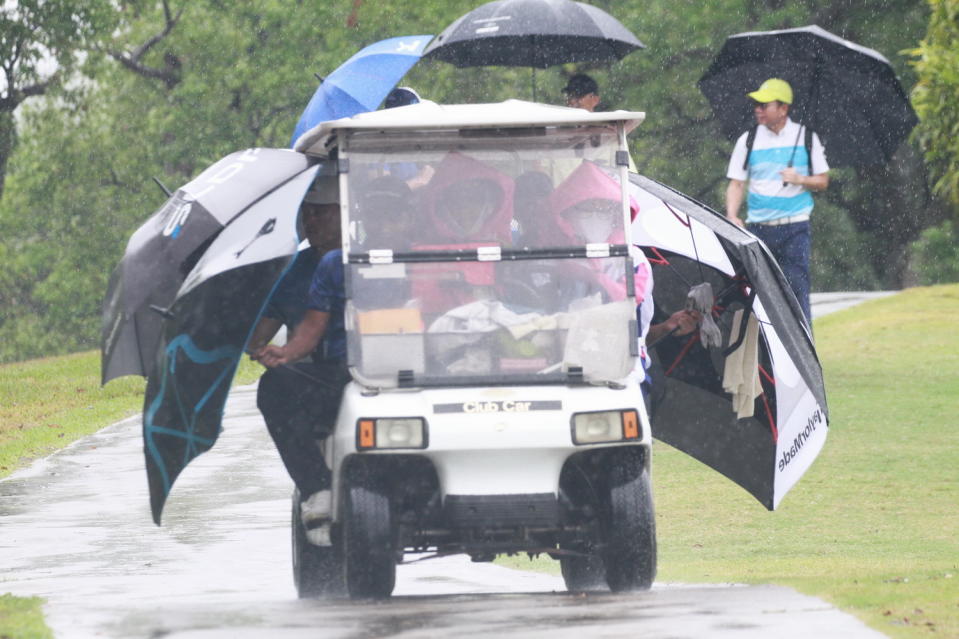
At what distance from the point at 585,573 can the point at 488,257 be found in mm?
1687

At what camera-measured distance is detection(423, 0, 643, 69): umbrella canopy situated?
14508 mm

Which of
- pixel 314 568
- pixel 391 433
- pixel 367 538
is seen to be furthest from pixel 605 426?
pixel 314 568

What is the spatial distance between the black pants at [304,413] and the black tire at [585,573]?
1.18 meters

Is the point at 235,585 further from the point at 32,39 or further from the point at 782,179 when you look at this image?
the point at 32,39

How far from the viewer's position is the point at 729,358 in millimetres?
9312

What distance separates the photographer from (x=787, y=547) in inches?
413

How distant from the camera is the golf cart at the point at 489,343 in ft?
24.1

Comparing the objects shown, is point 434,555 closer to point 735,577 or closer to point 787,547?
point 735,577

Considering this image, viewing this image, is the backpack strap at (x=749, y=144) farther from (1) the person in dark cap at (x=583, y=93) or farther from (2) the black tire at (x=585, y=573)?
(2) the black tire at (x=585, y=573)

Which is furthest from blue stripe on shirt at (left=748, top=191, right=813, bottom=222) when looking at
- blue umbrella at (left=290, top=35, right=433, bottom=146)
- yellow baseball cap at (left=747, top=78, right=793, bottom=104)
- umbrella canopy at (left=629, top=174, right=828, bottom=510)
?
umbrella canopy at (left=629, top=174, right=828, bottom=510)

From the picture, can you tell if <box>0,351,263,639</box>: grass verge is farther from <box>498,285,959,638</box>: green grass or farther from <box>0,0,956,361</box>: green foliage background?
<box>0,0,956,361</box>: green foliage background

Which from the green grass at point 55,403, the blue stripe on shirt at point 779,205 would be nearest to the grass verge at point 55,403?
the green grass at point 55,403

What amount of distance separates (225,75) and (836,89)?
96.6 ft

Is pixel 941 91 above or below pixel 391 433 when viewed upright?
above
